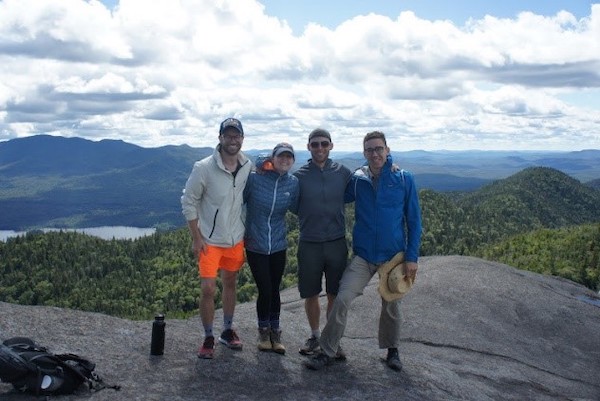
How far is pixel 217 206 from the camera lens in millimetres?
9219

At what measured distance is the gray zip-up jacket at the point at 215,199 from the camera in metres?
9.12

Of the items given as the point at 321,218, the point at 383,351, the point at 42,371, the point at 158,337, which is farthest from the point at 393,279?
the point at 42,371

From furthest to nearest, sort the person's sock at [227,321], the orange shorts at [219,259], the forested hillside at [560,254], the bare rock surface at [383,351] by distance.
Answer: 1. the forested hillside at [560,254]
2. the person's sock at [227,321]
3. the orange shorts at [219,259]
4. the bare rock surface at [383,351]

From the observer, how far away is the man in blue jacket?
9.38m

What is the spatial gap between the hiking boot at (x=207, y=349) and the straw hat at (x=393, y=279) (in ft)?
10.1

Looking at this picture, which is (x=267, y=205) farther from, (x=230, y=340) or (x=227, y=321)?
(x=230, y=340)

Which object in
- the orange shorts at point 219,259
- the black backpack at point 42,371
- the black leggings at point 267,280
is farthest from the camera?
the black leggings at point 267,280

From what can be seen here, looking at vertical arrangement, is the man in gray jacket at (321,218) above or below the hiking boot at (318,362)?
above

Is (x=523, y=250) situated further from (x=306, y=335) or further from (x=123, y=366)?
(x=123, y=366)

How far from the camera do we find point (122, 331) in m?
10.5

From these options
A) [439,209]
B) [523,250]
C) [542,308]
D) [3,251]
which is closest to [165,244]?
[3,251]

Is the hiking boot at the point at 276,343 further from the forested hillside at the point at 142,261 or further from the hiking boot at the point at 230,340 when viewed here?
the forested hillside at the point at 142,261

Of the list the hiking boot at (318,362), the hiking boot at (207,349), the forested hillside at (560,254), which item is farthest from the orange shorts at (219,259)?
the forested hillside at (560,254)

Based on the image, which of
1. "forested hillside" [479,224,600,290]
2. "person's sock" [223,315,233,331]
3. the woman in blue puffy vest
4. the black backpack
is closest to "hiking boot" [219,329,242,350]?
"person's sock" [223,315,233,331]
